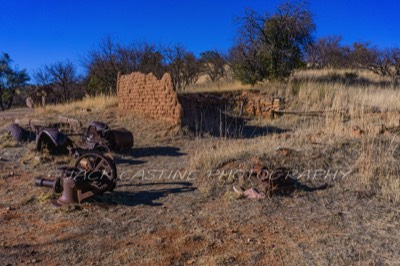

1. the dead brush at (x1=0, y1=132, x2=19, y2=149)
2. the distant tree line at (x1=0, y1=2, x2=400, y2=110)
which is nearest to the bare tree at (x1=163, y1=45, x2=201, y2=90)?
the distant tree line at (x1=0, y1=2, x2=400, y2=110)

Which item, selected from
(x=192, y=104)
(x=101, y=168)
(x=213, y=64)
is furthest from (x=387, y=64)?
(x=101, y=168)

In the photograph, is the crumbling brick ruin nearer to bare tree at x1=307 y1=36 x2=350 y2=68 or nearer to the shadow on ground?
the shadow on ground

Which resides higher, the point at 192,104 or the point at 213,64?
the point at 213,64

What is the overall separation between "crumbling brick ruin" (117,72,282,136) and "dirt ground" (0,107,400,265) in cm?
402

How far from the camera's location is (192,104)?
12.4 metres

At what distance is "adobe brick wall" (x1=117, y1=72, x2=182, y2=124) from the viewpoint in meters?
10.4

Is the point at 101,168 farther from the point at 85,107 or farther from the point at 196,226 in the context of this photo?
the point at 85,107

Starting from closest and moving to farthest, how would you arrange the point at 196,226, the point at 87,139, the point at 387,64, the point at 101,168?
the point at 196,226 → the point at 101,168 → the point at 87,139 → the point at 387,64

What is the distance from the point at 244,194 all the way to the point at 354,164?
6.68ft

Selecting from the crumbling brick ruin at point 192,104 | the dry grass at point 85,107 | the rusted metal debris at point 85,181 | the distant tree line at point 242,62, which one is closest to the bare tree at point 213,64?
the distant tree line at point 242,62

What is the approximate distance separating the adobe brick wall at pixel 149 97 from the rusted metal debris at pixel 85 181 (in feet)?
16.7

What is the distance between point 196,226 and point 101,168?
1825 mm

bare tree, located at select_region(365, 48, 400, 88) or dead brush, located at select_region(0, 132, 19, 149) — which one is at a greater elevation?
bare tree, located at select_region(365, 48, 400, 88)

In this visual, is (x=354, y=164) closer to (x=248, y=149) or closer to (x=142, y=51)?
(x=248, y=149)
